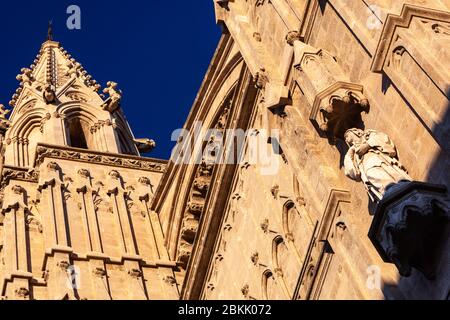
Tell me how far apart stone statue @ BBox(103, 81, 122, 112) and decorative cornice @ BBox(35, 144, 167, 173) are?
5.89 metres

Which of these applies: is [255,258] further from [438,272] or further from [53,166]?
[53,166]

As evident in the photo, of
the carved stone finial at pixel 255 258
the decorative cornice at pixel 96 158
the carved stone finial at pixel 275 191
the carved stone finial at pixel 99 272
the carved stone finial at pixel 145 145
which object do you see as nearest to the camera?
the carved stone finial at pixel 275 191

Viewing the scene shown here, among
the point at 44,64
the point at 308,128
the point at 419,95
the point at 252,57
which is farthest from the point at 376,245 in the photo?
the point at 44,64

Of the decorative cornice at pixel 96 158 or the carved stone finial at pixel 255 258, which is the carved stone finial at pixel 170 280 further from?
the decorative cornice at pixel 96 158

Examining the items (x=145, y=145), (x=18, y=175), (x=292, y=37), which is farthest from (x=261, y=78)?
(x=145, y=145)

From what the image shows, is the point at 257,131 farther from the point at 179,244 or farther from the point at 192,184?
the point at 179,244

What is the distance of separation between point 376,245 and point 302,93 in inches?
193

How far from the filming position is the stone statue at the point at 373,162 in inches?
495

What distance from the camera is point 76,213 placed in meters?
26.5

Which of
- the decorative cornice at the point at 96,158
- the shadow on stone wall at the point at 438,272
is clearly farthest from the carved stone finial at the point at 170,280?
the shadow on stone wall at the point at 438,272

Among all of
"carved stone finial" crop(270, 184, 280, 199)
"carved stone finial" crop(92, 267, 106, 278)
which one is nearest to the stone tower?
"carved stone finial" crop(92, 267, 106, 278)

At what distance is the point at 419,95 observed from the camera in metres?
13.1

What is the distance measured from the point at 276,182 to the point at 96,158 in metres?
11.8

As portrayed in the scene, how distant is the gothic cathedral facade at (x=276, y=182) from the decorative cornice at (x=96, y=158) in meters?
0.06
